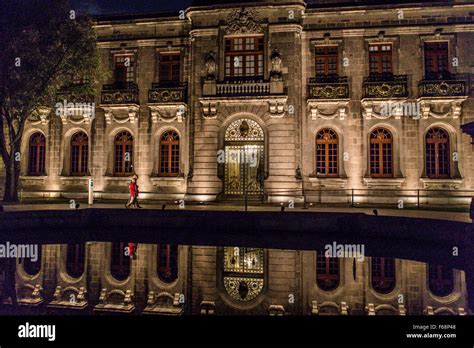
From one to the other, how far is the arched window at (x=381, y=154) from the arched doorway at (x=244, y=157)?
613cm

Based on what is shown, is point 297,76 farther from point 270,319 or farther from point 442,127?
point 270,319

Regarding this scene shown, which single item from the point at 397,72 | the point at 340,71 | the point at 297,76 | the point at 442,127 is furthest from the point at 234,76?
the point at 442,127

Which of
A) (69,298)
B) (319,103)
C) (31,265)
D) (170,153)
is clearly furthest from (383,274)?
(170,153)

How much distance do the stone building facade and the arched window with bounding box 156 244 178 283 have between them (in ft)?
34.3

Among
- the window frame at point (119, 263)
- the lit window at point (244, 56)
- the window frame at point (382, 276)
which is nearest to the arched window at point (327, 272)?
the window frame at point (382, 276)

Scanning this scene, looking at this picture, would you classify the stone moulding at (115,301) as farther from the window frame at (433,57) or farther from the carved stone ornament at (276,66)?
the window frame at (433,57)

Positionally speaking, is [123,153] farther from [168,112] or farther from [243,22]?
[243,22]

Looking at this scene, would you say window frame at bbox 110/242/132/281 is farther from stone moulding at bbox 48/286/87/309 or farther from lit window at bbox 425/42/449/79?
lit window at bbox 425/42/449/79

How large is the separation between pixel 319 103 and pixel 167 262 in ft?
49.1

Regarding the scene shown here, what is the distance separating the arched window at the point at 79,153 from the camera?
22.9 metres

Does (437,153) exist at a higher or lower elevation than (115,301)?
higher

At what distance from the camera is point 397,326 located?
377 cm

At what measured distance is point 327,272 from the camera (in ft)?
22.3

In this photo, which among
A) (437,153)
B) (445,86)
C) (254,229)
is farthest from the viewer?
(437,153)
